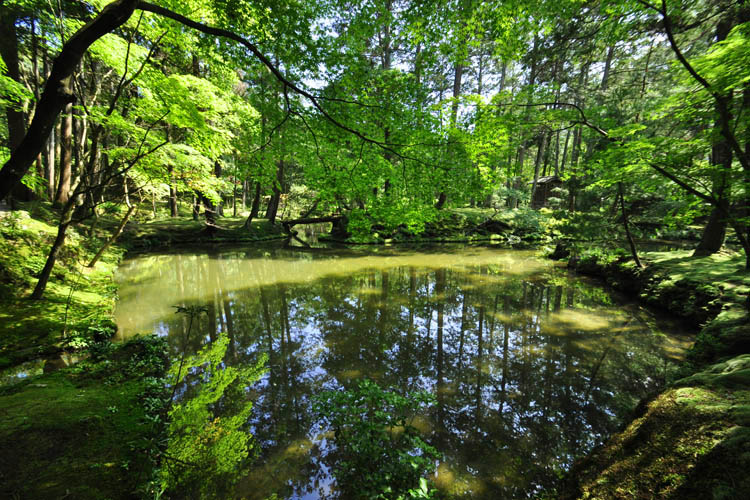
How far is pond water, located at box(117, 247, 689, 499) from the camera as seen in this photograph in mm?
3166

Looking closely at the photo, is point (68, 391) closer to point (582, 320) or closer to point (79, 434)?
Result: point (79, 434)

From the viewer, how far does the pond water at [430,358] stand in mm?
3166

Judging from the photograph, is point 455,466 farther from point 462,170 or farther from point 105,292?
point 105,292

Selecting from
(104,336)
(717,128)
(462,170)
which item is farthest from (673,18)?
(104,336)

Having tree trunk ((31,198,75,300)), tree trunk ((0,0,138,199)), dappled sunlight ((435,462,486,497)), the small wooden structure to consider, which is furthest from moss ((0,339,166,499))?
the small wooden structure

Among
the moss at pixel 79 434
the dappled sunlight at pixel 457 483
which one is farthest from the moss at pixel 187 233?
the dappled sunlight at pixel 457 483

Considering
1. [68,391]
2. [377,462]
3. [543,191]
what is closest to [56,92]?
[68,391]

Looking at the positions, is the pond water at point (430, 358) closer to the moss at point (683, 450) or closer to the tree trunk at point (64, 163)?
the moss at point (683, 450)

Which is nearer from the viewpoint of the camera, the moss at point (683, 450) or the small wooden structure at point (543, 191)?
the moss at point (683, 450)

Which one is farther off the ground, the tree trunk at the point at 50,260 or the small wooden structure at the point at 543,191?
the small wooden structure at the point at 543,191

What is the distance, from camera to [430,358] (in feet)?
17.7

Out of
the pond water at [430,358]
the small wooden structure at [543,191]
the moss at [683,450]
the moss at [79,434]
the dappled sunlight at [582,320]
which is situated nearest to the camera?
the moss at [683,450]

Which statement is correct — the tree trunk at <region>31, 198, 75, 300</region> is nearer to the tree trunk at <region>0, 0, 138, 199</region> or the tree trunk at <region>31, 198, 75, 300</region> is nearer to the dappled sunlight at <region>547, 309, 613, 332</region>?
the tree trunk at <region>0, 0, 138, 199</region>

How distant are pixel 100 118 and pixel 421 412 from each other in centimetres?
771
